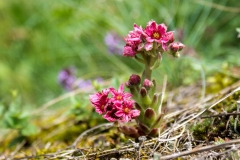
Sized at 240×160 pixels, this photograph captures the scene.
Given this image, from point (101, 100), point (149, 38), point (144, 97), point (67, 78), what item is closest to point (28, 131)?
point (101, 100)

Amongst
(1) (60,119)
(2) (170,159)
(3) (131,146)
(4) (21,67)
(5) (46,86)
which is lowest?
(2) (170,159)

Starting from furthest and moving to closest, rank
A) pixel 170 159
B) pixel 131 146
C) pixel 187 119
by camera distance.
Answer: pixel 187 119 < pixel 131 146 < pixel 170 159

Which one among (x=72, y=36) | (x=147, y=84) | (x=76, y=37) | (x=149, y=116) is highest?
(x=72, y=36)

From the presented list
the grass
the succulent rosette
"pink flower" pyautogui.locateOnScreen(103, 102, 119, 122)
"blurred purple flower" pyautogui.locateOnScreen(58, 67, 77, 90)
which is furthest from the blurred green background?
"pink flower" pyautogui.locateOnScreen(103, 102, 119, 122)

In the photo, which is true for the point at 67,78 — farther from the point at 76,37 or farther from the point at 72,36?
the point at 72,36

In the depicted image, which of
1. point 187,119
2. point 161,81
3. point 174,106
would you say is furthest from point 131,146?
point 161,81

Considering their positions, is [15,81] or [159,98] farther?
[15,81]

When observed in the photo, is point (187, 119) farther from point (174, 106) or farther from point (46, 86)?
point (46, 86)
